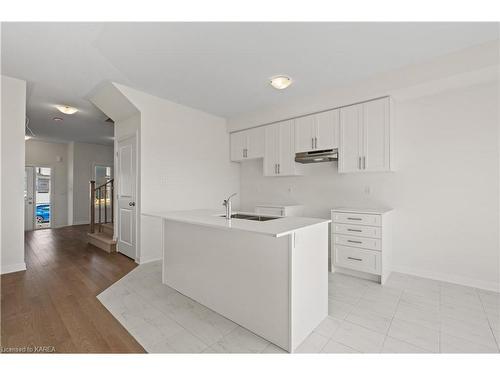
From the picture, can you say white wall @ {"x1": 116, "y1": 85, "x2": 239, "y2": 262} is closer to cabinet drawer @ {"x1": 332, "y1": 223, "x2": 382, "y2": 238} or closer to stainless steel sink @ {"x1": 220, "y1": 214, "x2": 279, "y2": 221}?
stainless steel sink @ {"x1": 220, "y1": 214, "x2": 279, "y2": 221}

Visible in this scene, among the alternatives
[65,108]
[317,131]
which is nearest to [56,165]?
[65,108]

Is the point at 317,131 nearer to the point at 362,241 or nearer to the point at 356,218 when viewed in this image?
the point at 356,218

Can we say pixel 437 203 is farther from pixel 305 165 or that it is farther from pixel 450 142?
pixel 305 165

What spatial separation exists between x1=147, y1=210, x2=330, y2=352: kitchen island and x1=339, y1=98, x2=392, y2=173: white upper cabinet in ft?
5.27

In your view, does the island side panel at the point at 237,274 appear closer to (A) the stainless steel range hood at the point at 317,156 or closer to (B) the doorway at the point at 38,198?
(A) the stainless steel range hood at the point at 317,156

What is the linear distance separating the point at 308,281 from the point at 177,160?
3.11 m

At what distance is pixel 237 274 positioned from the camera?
1965 millimetres

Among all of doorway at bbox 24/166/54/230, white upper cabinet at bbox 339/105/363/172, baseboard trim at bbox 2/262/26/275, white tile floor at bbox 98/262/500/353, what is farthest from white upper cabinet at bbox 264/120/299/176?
doorway at bbox 24/166/54/230

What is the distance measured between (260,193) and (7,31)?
4.06 meters

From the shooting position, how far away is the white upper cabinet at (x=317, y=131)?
3469mm

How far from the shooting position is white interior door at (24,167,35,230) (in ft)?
21.6

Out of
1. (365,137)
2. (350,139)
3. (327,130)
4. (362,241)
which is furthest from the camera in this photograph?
(327,130)

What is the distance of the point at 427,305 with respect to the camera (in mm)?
2248
